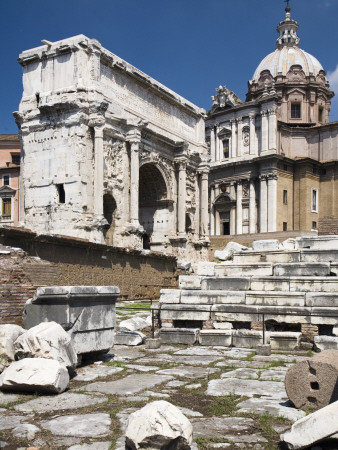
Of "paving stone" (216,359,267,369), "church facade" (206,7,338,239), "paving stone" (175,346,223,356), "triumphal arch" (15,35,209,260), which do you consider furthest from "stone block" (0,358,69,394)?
"church facade" (206,7,338,239)

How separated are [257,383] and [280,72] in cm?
4597

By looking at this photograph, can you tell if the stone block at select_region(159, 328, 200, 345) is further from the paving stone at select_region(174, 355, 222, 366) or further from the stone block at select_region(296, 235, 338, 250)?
the stone block at select_region(296, 235, 338, 250)

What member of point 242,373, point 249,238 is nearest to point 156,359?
point 242,373

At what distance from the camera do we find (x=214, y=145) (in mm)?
44656

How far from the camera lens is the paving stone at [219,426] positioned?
3.99m

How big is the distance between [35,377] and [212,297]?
482 centimetres

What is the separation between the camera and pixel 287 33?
168ft

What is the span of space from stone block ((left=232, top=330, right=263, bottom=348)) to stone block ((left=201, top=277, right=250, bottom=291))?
1.24 meters

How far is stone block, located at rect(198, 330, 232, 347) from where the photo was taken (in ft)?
27.9

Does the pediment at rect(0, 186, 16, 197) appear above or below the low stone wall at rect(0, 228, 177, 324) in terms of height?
above

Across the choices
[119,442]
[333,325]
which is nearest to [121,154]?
[333,325]

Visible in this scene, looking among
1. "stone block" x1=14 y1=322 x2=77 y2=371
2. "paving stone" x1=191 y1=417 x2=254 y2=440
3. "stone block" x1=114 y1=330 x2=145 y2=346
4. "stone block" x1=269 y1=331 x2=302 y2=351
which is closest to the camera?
"paving stone" x1=191 y1=417 x2=254 y2=440

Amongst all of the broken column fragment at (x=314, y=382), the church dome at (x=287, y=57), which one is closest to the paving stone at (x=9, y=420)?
the broken column fragment at (x=314, y=382)

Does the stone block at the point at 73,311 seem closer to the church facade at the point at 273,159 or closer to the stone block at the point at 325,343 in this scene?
the stone block at the point at 325,343
